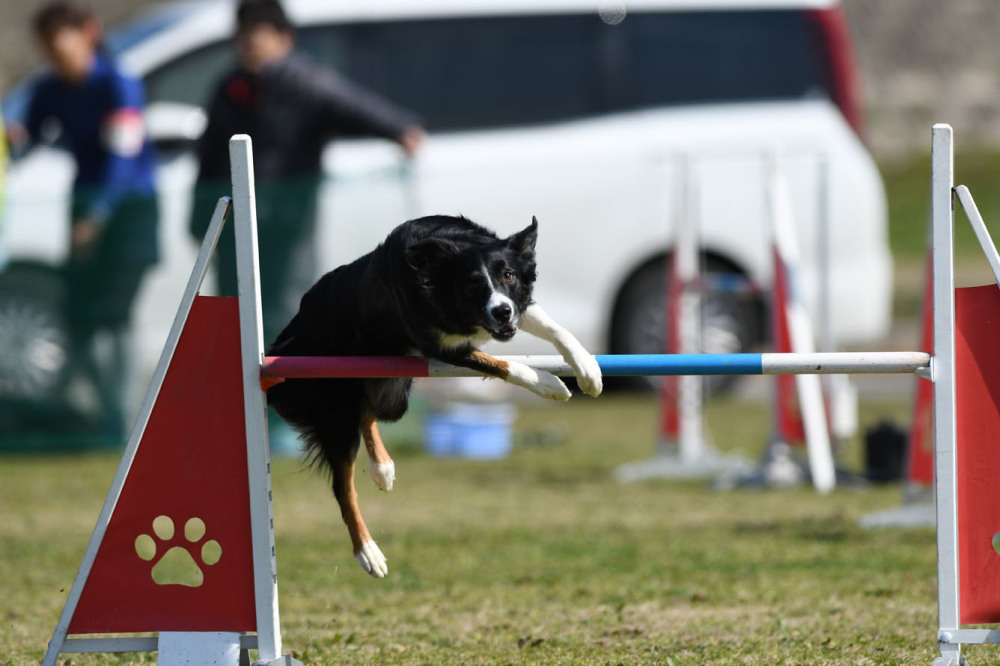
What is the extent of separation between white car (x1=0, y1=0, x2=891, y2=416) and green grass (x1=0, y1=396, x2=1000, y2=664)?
7.48ft

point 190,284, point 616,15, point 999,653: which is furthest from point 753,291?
point 190,284

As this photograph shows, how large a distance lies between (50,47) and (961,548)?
6.64 m

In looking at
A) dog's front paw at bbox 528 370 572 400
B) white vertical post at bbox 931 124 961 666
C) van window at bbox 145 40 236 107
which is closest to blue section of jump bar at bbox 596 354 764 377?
dog's front paw at bbox 528 370 572 400

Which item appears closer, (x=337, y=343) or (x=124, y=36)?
(x=337, y=343)

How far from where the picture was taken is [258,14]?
25.0 ft

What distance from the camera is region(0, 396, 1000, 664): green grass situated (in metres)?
4.09

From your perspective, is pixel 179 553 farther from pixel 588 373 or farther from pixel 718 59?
pixel 718 59

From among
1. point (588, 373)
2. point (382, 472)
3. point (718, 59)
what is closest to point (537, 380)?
point (588, 373)

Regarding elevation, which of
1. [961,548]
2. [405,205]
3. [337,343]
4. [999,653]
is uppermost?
[405,205]

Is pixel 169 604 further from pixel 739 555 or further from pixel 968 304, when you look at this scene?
pixel 739 555

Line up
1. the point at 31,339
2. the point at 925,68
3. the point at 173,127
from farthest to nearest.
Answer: the point at 925,68, the point at 173,127, the point at 31,339

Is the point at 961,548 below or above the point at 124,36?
below

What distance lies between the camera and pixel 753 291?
8062mm

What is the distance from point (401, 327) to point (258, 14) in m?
4.43
